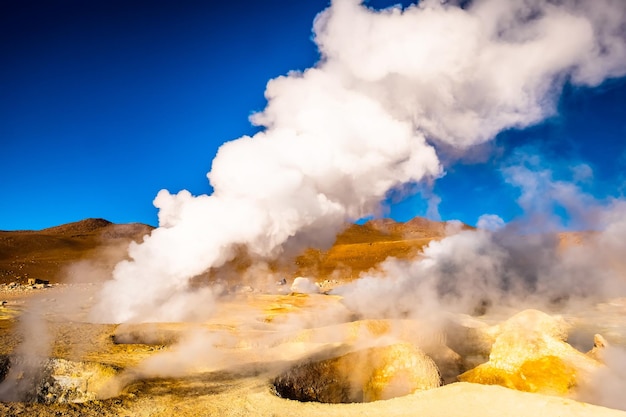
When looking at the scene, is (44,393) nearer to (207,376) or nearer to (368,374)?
(207,376)

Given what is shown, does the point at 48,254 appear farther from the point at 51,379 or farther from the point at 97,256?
the point at 51,379

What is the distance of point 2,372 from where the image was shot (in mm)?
12586

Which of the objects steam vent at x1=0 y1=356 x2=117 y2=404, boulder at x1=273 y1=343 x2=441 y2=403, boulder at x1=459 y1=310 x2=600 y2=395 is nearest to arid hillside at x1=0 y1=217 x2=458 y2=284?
boulder at x1=459 y1=310 x2=600 y2=395

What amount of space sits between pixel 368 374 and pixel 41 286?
40393 mm

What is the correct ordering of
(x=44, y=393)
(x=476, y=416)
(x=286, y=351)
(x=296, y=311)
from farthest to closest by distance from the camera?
(x=296, y=311)
(x=286, y=351)
(x=44, y=393)
(x=476, y=416)

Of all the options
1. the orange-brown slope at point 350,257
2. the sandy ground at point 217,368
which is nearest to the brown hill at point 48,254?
the orange-brown slope at point 350,257

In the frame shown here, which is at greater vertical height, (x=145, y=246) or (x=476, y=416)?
(x=145, y=246)

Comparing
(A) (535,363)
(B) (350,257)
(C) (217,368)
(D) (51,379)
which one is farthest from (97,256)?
(A) (535,363)

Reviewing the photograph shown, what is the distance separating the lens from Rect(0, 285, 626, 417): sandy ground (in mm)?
9969

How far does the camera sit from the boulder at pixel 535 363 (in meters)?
13.7

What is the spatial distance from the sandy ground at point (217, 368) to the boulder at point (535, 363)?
3479 mm

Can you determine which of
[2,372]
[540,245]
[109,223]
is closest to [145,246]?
[2,372]

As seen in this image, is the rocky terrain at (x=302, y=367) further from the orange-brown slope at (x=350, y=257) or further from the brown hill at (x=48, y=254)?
the orange-brown slope at (x=350, y=257)

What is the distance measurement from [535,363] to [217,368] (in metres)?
11.5
